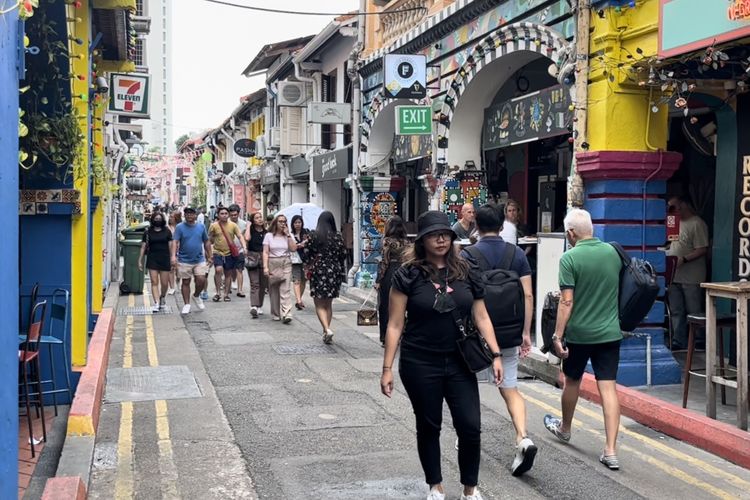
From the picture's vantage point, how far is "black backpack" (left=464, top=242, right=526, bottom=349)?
601cm

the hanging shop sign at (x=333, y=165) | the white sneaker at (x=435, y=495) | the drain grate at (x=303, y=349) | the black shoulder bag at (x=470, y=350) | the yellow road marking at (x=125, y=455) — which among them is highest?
the hanging shop sign at (x=333, y=165)

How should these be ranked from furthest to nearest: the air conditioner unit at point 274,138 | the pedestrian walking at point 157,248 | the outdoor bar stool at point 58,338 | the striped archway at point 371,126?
the air conditioner unit at point 274,138, the striped archway at point 371,126, the pedestrian walking at point 157,248, the outdoor bar stool at point 58,338

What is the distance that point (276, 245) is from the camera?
1326cm

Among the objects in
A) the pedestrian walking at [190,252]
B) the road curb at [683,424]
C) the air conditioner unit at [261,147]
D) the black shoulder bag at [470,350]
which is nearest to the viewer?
the black shoulder bag at [470,350]

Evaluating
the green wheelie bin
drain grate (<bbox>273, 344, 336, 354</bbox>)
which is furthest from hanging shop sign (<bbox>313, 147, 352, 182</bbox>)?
drain grate (<bbox>273, 344, 336, 354</bbox>)

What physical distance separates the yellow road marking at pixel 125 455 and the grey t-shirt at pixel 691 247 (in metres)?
6.32

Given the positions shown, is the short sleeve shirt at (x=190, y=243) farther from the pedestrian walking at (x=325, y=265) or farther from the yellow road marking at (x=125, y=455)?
the yellow road marking at (x=125, y=455)

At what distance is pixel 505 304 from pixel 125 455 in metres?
2.94

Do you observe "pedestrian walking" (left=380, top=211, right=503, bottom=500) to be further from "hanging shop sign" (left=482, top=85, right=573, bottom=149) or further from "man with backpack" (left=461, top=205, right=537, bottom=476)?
"hanging shop sign" (left=482, top=85, right=573, bottom=149)

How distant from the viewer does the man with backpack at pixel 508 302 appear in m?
5.95

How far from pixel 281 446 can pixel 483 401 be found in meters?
2.39

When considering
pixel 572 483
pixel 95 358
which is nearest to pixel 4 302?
pixel 572 483

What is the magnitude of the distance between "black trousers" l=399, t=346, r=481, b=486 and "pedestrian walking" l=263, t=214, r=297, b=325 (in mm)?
8213

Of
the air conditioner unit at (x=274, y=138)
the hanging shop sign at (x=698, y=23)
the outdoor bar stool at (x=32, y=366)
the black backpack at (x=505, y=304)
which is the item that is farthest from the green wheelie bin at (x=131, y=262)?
the black backpack at (x=505, y=304)
